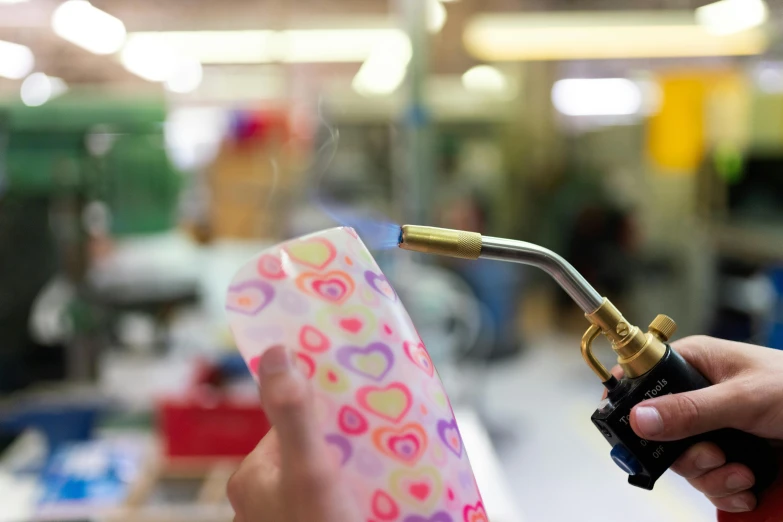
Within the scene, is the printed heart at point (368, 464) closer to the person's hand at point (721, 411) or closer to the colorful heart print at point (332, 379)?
the colorful heart print at point (332, 379)

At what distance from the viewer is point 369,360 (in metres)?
0.41

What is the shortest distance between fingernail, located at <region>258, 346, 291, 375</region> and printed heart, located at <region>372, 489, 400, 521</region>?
10 centimetres

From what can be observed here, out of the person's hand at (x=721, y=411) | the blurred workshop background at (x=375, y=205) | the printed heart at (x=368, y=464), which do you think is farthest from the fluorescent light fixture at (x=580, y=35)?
the printed heart at (x=368, y=464)

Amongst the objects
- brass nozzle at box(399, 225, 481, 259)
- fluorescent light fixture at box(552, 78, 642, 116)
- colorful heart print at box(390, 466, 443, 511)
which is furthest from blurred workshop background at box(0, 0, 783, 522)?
fluorescent light fixture at box(552, 78, 642, 116)

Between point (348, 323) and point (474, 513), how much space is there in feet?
0.51

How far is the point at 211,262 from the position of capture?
2934 millimetres

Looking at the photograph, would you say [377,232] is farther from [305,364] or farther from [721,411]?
[721,411]

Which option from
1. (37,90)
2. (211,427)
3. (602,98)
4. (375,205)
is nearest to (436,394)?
(211,427)

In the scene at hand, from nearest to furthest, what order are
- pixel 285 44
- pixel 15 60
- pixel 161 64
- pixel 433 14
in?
1. pixel 433 14
2. pixel 15 60
3. pixel 285 44
4. pixel 161 64

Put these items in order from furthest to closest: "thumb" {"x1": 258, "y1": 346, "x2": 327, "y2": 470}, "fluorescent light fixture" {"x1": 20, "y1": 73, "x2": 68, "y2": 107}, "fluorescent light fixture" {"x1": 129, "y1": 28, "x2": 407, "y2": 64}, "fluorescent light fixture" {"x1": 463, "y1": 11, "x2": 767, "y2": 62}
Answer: "fluorescent light fixture" {"x1": 129, "y1": 28, "x2": 407, "y2": 64} → "fluorescent light fixture" {"x1": 463, "y1": 11, "x2": 767, "y2": 62} → "fluorescent light fixture" {"x1": 20, "y1": 73, "x2": 68, "y2": 107} → "thumb" {"x1": 258, "y1": 346, "x2": 327, "y2": 470}

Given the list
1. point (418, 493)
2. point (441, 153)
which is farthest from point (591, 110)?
point (418, 493)

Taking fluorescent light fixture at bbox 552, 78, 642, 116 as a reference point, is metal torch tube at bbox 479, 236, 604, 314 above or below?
below

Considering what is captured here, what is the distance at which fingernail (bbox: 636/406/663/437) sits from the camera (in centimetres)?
45

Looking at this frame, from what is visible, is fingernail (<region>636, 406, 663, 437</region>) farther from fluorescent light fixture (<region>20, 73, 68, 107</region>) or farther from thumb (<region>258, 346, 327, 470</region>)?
fluorescent light fixture (<region>20, 73, 68, 107</region>)
